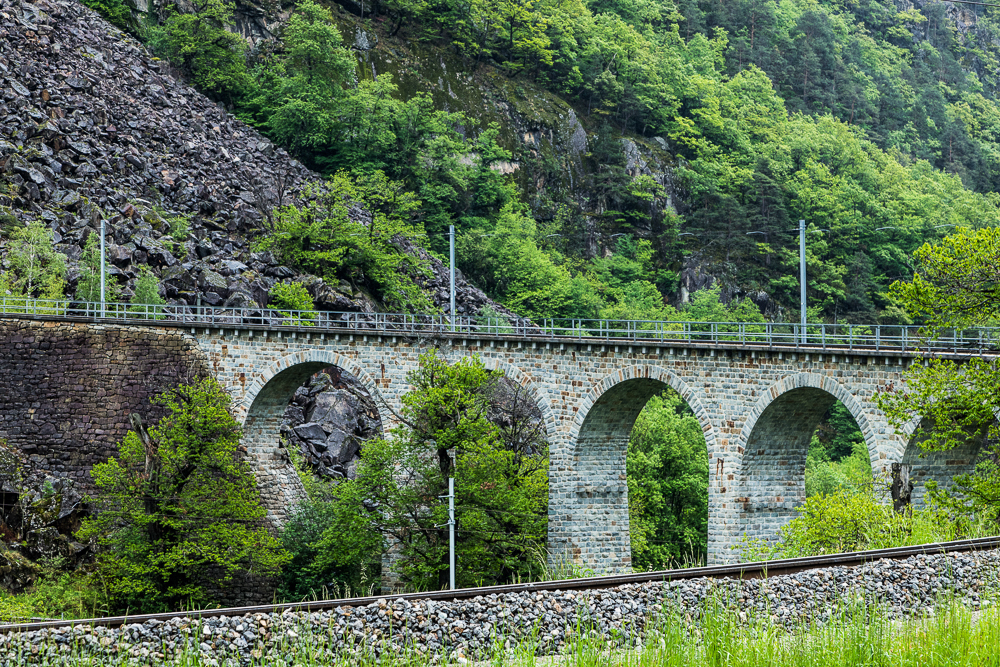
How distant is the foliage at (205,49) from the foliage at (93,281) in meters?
29.6

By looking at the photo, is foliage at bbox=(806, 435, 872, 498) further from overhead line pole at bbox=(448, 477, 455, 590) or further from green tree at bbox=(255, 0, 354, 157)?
green tree at bbox=(255, 0, 354, 157)

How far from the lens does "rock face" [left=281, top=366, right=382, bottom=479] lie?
48.7m

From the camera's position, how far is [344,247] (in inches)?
2313

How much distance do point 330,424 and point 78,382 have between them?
1187 cm

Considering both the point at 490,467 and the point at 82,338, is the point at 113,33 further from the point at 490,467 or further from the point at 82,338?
the point at 490,467

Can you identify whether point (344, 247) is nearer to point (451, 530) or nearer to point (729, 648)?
point (451, 530)

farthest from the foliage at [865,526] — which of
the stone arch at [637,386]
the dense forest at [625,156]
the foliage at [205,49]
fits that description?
the foliage at [205,49]

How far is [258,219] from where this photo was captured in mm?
61531

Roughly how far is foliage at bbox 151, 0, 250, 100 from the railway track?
68.3m

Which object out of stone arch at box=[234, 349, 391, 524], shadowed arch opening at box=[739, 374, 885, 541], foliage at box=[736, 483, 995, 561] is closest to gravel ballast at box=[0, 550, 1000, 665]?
foliage at box=[736, 483, 995, 561]

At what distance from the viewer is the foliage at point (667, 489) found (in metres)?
48.3

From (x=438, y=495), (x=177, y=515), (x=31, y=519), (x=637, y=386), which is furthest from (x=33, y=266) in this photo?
(x=637, y=386)

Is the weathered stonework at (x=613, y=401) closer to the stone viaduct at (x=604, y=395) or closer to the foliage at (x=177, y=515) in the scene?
the stone viaduct at (x=604, y=395)

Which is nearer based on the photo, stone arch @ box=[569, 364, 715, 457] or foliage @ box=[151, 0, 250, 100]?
stone arch @ box=[569, 364, 715, 457]
